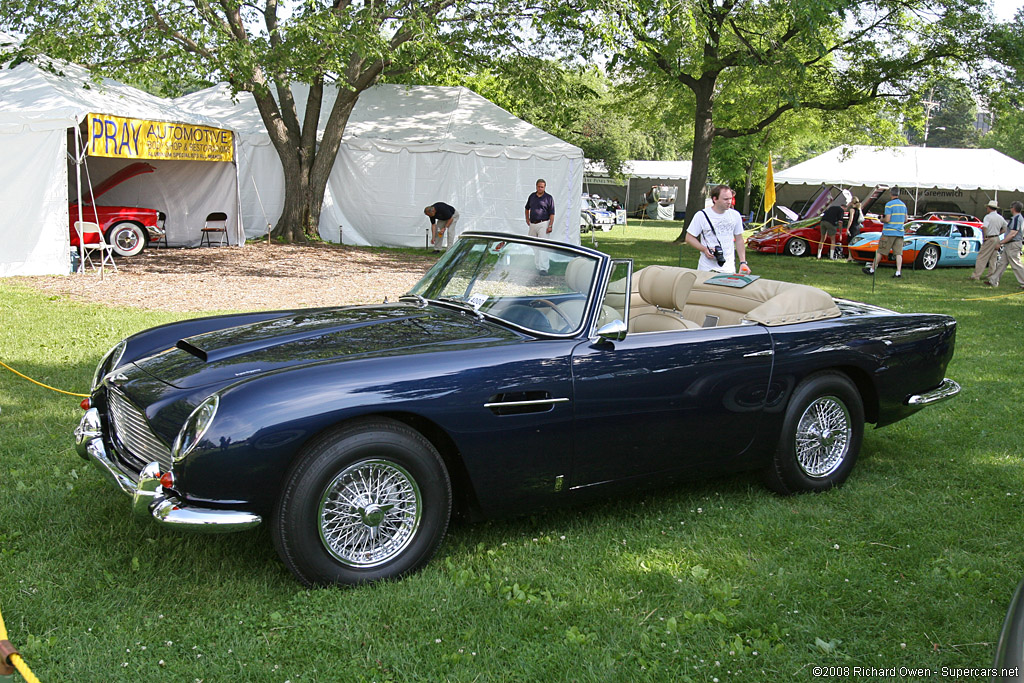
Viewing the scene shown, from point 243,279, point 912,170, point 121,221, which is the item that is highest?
point 912,170

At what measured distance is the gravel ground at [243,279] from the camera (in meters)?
11.4

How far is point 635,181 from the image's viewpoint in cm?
5256

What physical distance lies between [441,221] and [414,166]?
1824mm

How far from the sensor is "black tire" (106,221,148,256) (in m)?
16.4

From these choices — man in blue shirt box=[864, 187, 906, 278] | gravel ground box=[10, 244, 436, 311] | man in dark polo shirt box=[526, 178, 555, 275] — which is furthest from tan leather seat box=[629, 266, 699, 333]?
man in blue shirt box=[864, 187, 906, 278]

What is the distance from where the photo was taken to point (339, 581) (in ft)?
11.3

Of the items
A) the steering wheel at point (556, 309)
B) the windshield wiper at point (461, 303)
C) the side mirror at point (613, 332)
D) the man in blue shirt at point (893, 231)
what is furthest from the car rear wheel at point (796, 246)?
the side mirror at point (613, 332)

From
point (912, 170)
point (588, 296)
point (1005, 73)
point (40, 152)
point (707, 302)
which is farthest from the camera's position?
point (912, 170)

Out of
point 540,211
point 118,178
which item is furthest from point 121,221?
point 540,211

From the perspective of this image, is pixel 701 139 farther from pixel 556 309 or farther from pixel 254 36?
pixel 556 309

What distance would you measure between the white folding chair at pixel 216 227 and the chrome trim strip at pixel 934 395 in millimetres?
16500

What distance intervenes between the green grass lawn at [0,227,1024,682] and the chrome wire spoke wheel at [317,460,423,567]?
0.16 metres

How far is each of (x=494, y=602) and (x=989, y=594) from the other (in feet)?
6.94

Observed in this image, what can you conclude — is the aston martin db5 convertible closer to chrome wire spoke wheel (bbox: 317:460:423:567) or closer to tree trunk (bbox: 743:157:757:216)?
chrome wire spoke wheel (bbox: 317:460:423:567)
